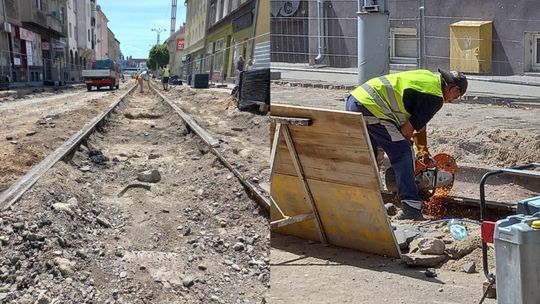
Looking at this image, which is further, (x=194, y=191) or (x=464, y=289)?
(x=194, y=191)

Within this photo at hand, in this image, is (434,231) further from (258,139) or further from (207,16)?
(258,139)

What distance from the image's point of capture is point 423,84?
4148mm

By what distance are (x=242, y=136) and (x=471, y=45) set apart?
5.25 meters

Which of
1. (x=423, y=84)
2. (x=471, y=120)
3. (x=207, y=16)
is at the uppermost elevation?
(x=207, y=16)

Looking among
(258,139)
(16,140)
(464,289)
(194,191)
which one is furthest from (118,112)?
(464,289)

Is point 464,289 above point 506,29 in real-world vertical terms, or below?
below

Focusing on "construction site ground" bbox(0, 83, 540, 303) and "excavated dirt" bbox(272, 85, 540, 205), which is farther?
"excavated dirt" bbox(272, 85, 540, 205)

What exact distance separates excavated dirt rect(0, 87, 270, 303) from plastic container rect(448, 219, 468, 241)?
1.22 m

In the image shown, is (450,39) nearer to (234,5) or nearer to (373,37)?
(373,37)

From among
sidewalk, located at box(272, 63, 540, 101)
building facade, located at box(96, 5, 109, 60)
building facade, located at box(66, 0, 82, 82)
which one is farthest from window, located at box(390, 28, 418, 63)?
building facade, located at box(66, 0, 82, 82)

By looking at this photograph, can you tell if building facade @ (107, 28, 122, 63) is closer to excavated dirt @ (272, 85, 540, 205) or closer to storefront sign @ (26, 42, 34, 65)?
excavated dirt @ (272, 85, 540, 205)

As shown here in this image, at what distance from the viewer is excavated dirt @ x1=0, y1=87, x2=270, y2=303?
3.44 m

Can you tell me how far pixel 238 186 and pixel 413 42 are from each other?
266 inches

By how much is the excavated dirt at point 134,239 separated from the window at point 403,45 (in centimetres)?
500
